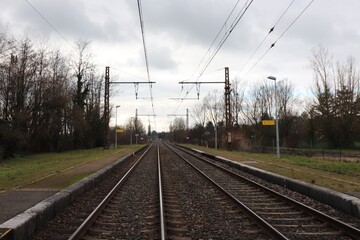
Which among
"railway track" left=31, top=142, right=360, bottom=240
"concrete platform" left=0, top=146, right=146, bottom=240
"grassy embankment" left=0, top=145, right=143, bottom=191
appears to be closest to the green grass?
"railway track" left=31, top=142, right=360, bottom=240

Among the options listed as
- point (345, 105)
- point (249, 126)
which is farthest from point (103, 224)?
point (249, 126)

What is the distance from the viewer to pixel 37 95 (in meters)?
43.6

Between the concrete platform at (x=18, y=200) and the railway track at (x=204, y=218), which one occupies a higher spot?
the concrete platform at (x=18, y=200)

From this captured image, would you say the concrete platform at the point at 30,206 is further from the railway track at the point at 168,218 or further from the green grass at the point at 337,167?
A: the green grass at the point at 337,167

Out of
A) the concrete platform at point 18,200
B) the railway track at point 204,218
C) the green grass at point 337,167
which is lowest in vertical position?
the railway track at point 204,218

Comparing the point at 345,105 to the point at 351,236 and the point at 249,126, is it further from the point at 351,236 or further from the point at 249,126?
the point at 351,236

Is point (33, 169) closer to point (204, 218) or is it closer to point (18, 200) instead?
point (18, 200)

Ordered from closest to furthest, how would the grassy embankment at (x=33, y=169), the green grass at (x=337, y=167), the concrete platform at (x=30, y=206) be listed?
the concrete platform at (x=30, y=206) < the grassy embankment at (x=33, y=169) < the green grass at (x=337, y=167)

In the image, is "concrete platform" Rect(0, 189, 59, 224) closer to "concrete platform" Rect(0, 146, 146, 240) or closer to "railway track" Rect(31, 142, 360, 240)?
"concrete platform" Rect(0, 146, 146, 240)

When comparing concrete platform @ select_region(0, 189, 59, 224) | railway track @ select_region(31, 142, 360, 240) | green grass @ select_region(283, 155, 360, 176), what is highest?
green grass @ select_region(283, 155, 360, 176)

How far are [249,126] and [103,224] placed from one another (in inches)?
2475

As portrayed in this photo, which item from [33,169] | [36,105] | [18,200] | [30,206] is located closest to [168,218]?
[30,206]

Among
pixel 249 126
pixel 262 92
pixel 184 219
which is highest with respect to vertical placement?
pixel 262 92

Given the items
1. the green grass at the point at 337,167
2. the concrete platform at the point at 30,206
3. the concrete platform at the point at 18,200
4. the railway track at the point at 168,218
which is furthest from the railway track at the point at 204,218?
the green grass at the point at 337,167
